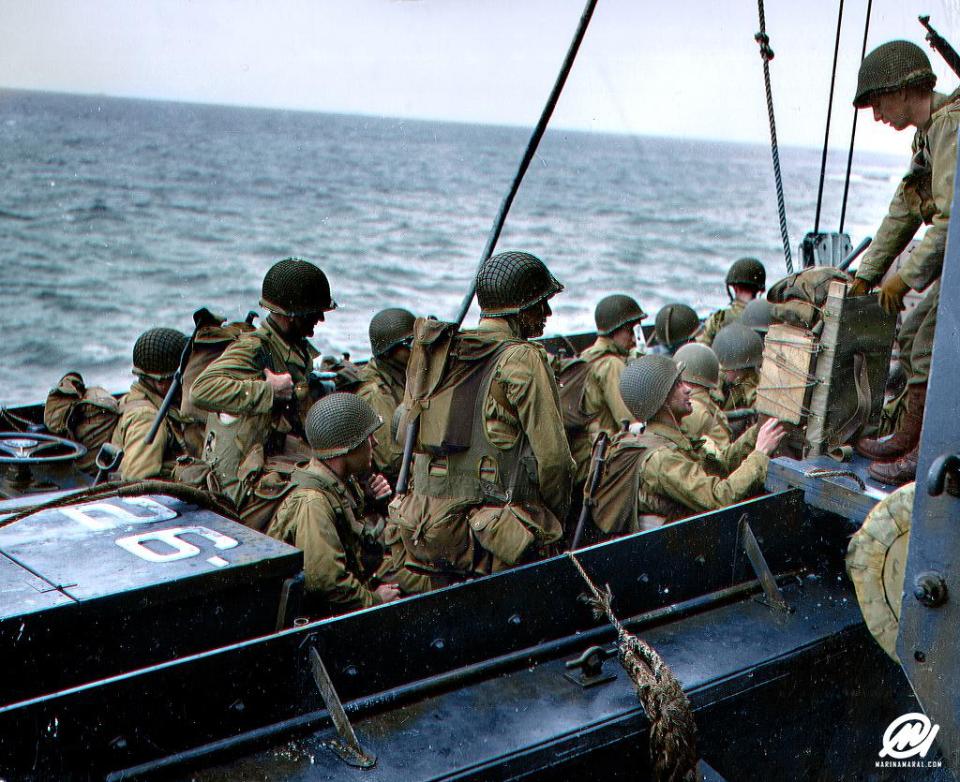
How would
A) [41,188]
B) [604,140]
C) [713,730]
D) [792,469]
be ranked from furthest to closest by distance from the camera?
[604,140]
[41,188]
[792,469]
[713,730]

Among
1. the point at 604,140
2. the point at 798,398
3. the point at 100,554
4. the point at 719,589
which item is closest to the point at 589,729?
the point at 719,589

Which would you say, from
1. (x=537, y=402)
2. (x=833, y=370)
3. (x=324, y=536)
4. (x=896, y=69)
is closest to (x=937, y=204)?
(x=896, y=69)

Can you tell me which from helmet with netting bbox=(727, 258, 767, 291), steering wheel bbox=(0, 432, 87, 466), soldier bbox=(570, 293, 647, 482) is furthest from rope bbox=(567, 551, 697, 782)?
helmet with netting bbox=(727, 258, 767, 291)

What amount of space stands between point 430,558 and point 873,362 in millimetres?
1935

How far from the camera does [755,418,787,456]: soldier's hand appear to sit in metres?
4.69

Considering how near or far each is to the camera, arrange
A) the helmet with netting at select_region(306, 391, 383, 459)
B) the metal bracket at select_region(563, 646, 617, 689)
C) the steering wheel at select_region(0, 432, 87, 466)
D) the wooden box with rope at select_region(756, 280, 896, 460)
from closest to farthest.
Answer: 1. the metal bracket at select_region(563, 646, 617, 689)
2. the wooden box with rope at select_region(756, 280, 896, 460)
3. the helmet with netting at select_region(306, 391, 383, 459)
4. the steering wheel at select_region(0, 432, 87, 466)

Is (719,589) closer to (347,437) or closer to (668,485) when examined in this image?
(668,485)

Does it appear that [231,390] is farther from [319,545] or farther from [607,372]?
[607,372]

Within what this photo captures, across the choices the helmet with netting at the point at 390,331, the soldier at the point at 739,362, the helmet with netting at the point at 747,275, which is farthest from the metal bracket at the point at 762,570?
the helmet with netting at the point at 747,275

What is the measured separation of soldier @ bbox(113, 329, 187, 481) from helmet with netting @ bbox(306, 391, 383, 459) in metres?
1.53

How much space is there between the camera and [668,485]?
4.73 m

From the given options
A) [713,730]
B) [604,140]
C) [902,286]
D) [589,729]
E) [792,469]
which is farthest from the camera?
[604,140]

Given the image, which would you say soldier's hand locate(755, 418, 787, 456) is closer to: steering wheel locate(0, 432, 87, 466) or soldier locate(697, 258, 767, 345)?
steering wheel locate(0, 432, 87, 466)

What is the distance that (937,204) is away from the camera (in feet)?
13.2
